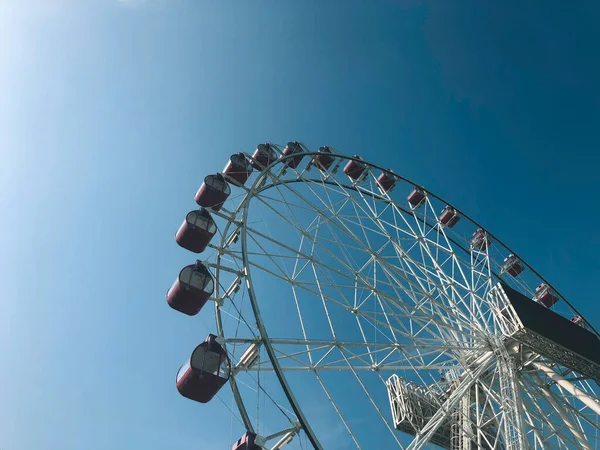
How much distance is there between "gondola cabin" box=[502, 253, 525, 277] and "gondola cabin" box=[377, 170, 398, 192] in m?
6.97

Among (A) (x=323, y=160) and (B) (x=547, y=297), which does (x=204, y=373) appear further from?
(B) (x=547, y=297)

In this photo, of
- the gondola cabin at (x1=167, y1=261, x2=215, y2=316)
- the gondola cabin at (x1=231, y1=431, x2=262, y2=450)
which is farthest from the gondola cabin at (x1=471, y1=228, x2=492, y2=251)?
the gondola cabin at (x1=231, y1=431, x2=262, y2=450)

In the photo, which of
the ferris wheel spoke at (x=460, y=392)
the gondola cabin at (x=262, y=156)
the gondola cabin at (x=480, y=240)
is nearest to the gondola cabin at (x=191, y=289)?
the gondola cabin at (x=262, y=156)

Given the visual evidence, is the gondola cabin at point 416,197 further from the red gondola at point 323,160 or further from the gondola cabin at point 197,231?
the gondola cabin at point 197,231

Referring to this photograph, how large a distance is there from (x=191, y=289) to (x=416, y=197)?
1396 cm

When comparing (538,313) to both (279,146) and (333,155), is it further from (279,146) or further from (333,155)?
(279,146)

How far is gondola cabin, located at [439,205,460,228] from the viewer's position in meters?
23.5

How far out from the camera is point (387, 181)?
2291 centimetres

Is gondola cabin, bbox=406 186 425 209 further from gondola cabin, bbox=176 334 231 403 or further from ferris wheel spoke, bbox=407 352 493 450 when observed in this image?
gondola cabin, bbox=176 334 231 403

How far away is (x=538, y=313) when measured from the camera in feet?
56.5

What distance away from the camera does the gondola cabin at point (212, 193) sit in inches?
658

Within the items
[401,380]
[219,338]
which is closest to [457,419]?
[401,380]

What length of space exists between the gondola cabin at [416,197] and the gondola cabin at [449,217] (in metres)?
1.36

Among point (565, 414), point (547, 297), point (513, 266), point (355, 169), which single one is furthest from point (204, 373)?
point (547, 297)
